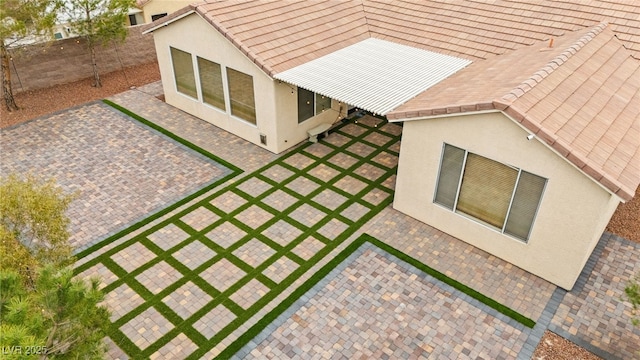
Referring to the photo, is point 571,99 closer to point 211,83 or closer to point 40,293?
A: point 40,293

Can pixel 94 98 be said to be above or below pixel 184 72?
below

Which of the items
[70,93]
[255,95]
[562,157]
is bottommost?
[70,93]

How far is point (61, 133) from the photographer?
2147 centimetres

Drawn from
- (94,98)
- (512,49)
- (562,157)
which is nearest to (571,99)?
(562,157)

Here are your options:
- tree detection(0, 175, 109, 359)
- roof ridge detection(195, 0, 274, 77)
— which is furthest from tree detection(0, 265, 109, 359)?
roof ridge detection(195, 0, 274, 77)

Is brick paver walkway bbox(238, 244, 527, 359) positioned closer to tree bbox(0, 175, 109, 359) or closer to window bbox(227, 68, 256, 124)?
tree bbox(0, 175, 109, 359)

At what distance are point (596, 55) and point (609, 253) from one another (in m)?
7.07

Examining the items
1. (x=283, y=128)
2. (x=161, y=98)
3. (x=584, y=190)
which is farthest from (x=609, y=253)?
(x=161, y=98)

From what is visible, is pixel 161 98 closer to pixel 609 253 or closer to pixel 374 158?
pixel 374 158

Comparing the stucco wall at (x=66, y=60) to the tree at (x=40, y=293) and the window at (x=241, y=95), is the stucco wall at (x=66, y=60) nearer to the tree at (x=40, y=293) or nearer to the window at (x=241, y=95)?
the window at (x=241, y=95)

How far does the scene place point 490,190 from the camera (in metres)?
13.9

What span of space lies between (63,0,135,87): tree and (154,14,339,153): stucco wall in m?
3.54

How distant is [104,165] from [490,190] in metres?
15.3

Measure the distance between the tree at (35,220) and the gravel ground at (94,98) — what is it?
49.9ft
